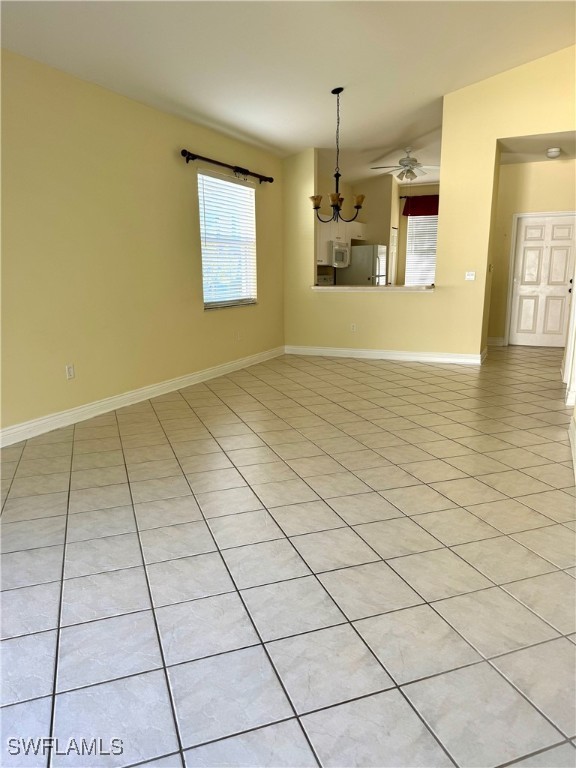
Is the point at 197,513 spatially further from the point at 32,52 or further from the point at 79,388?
the point at 32,52

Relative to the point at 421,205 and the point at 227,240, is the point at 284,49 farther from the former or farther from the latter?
the point at 421,205

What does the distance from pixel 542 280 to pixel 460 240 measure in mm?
2148

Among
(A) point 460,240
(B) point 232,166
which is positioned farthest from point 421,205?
(B) point 232,166

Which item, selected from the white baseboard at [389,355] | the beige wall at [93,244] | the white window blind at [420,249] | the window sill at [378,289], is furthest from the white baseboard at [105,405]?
the white window blind at [420,249]

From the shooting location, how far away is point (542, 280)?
22.4 ft

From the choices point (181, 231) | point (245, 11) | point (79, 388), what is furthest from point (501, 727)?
point (181, 231)

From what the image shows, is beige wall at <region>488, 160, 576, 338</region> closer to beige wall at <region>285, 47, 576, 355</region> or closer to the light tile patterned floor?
beige wall at <region>285, 47, 576, 355</region>

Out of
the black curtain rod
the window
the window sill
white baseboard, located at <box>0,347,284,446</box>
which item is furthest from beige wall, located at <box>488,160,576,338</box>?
white baseboard, located at <box>0,347,284,446</box>

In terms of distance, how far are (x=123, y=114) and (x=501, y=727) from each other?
462 cm

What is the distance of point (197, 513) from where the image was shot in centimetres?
234

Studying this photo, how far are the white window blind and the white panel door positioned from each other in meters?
2.47

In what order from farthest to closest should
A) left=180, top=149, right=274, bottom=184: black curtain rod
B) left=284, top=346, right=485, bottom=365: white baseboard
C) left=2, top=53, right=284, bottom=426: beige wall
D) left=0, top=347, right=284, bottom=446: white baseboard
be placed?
left=284, top=346, right=485, bottom=365: white baseboard, left=180, top=149, right=274, bottom=184: black curtain rod, left=0, top=347, right=284, bottom=446: white baseboard, left=2, top=53, right=284, bottom=426: beige wall

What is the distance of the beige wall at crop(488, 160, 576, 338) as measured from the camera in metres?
6.40

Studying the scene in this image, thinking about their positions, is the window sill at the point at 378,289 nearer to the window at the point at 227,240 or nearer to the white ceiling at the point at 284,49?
the window at the point at 227,240
